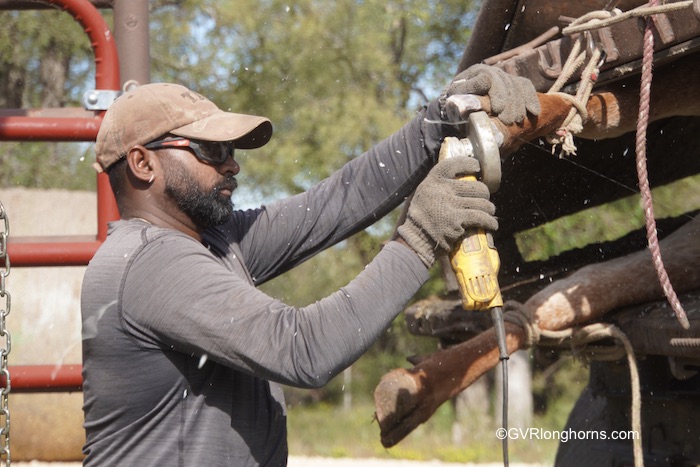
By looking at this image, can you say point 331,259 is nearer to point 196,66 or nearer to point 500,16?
point 196,66

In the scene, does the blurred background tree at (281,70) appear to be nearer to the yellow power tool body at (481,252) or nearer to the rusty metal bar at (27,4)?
the rusty metal bar at (27,4)

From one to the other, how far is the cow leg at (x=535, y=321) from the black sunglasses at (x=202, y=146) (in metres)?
0.83

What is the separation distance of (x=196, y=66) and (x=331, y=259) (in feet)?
9.91

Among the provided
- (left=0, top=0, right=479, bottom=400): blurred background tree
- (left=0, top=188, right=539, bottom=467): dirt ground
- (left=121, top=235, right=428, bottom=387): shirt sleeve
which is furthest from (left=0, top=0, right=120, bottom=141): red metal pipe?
(left=0, top=0, right=479, bottom=400): blurred background tree

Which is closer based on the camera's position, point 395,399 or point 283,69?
point 395,399

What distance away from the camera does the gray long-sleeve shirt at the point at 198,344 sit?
5.93 ft

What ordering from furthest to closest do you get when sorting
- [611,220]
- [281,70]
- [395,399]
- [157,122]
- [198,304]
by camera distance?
[281,70] < [611,220] < [395,399] < [157,122] < [198,304]

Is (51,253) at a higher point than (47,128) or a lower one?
lower

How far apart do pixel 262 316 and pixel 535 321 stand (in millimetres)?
1033

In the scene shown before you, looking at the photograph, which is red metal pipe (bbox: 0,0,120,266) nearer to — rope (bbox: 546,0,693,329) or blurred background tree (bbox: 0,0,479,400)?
rope (bbox: 546,0,693,329)

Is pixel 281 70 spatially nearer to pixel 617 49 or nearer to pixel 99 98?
pixel 99 98

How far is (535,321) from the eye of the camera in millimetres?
2537

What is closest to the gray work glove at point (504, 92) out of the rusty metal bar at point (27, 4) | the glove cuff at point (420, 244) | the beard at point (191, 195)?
the glove cuff at point (420, 244)

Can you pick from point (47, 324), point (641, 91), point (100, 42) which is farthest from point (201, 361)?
point (47, 324)
